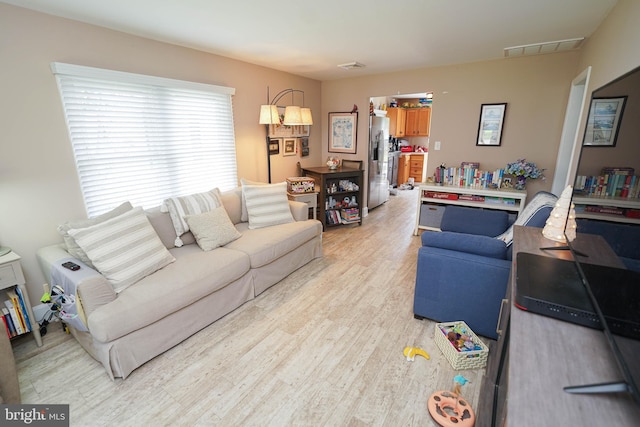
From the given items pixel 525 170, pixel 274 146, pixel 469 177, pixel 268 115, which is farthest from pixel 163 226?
pixel 525 170

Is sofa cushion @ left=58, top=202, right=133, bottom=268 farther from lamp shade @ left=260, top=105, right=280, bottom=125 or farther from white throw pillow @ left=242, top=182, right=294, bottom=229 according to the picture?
lamp shade @ left=260, top=105, right=280, bottom=125

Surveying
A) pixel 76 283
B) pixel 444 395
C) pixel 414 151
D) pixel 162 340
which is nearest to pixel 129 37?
pixel 76 283

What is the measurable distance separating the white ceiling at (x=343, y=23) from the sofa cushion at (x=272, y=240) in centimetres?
188

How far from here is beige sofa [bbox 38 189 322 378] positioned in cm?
177

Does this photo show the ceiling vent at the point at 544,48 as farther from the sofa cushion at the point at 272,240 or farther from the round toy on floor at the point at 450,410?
the round toy on floor at the point at 450,410

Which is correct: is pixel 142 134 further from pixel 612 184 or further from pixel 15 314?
pixel 612 184

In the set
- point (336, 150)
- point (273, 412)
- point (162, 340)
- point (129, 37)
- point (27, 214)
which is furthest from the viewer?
point (336, 150)

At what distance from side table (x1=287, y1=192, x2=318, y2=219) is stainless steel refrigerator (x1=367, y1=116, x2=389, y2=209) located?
4.62ft

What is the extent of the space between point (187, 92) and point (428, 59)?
296 cm

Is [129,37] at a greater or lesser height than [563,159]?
greater

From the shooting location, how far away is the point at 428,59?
146 inches

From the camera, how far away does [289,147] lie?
180 inches

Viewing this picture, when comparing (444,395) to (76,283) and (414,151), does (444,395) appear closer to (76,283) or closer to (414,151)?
(76,283)

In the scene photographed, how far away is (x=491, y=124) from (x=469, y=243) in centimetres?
259
